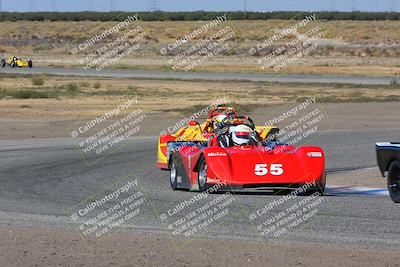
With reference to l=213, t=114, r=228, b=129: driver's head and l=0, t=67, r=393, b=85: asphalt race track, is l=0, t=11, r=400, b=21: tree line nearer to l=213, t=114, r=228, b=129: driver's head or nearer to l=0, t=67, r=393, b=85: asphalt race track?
l=0, t=67, r=393, b=85: asphalt race track

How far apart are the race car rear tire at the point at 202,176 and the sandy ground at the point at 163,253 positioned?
183 inches

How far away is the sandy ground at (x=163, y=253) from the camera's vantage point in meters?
10.6


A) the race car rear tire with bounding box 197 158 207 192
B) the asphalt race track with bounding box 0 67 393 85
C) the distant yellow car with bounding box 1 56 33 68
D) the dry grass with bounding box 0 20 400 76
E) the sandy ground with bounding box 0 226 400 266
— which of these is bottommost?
the dry grass with bounding box 0 20 400 76

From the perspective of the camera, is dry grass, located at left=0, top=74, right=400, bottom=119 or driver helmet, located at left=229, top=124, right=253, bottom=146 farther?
dry grass, located at left=0, top=74, right=400, bottom=119

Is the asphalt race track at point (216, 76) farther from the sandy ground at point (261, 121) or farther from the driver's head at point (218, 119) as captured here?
the driver's head at point (218, 119)

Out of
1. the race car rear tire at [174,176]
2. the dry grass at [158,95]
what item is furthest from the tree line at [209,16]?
the race car rear tire at [174,176]

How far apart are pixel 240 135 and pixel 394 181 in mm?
3235

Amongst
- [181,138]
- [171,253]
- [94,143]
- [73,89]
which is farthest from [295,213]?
[73,89]

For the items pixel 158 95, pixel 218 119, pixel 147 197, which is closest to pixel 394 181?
pixel 147 197

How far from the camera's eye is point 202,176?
55.9ft

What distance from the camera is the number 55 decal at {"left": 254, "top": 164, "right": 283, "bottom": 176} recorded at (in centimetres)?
1658

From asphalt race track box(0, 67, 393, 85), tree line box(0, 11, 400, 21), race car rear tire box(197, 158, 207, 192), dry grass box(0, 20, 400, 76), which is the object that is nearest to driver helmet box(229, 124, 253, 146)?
race car rear tire box(197, 158, 207, 192)

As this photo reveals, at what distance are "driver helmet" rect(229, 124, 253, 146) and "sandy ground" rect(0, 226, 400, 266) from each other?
5810mm

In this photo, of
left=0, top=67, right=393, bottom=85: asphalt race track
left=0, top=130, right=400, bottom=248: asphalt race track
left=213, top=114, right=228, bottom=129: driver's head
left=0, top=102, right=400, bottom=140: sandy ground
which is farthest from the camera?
left=0, top=67, right=393, bottom=85: asphalt race track
